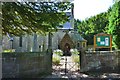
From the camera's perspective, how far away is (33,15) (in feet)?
18.5

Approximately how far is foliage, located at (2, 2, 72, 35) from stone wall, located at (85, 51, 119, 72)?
1.62 m

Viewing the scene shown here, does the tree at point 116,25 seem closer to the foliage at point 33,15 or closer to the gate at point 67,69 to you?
the gate at point 67,69

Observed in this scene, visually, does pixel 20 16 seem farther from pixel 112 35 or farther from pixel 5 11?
pixel 112 35

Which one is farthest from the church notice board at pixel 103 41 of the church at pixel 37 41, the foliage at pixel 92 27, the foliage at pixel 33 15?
the foliage at pixel 92 27

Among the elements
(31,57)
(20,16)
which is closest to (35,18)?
(20,16)

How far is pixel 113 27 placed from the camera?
8.17 m

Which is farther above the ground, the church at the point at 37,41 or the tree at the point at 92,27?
the tree at the point at 92,27

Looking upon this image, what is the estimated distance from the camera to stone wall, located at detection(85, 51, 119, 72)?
23.2ft

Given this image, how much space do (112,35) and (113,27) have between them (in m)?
0.27

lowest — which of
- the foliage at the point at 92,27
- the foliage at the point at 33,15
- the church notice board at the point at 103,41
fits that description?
the church notice board at the point at 103,41

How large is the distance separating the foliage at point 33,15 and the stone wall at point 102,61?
5.30 ft

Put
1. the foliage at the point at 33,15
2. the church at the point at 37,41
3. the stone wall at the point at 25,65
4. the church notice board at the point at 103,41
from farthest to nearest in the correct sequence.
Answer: the church at the point at 37,41
the church notice board at the point at 103,41
the stone wall at the point at 25,65
the foliage at the point at 33,15

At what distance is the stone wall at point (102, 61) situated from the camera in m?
7.08

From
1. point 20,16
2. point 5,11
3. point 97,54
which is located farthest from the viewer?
point 97,54
